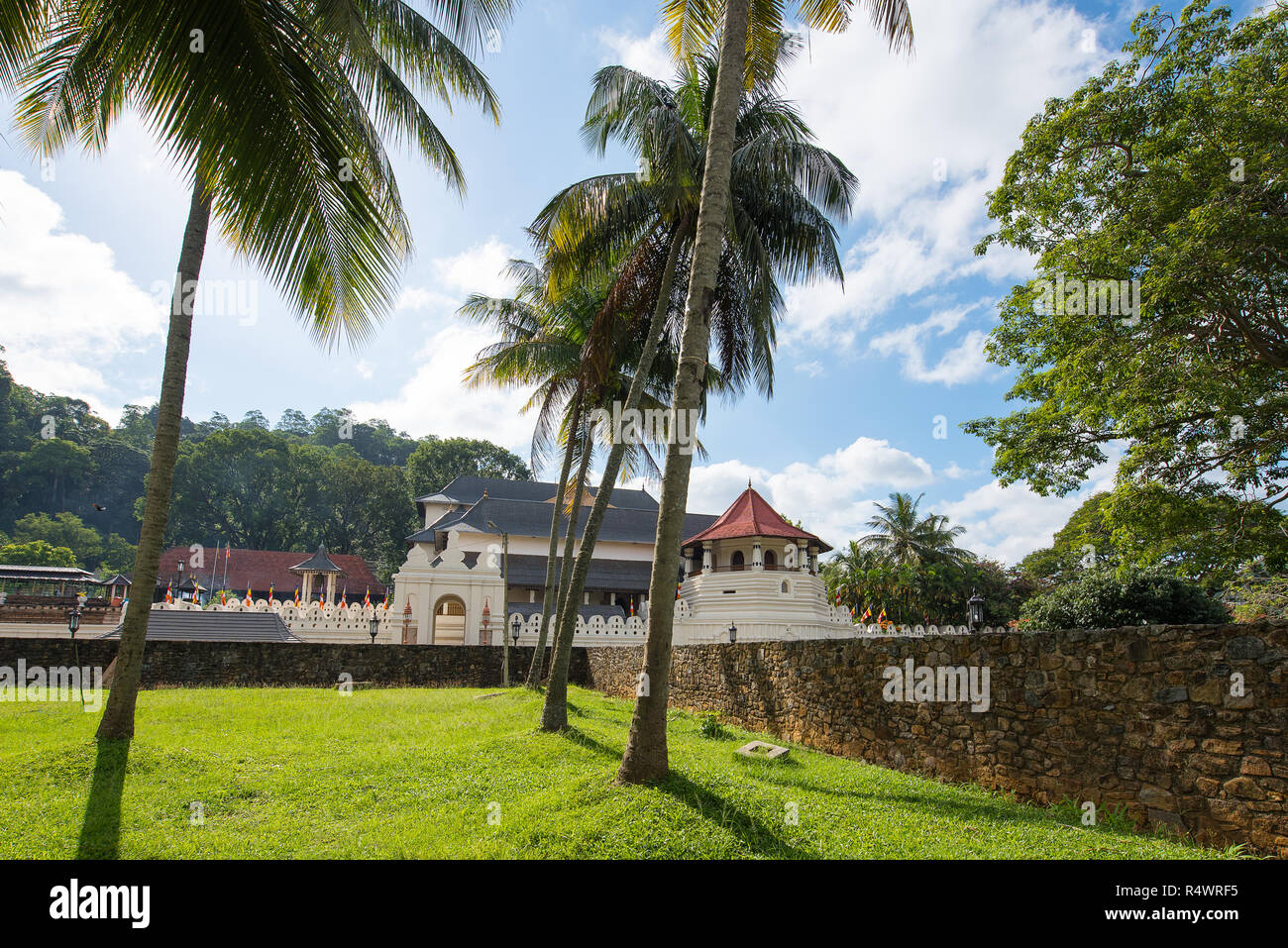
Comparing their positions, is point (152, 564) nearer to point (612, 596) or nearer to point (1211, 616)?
point (1211, 616)

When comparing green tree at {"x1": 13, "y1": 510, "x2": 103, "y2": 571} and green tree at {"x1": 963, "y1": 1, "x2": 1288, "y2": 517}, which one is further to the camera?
green tree at {"x1": 13, "y1": 510, "x2": 103, "y2": 571}

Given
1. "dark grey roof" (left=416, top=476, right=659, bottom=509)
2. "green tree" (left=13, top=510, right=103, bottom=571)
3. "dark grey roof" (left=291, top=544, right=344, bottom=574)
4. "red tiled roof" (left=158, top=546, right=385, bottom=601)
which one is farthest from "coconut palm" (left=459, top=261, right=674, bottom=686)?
"green tree" (left=13, top=510, right=103, bottom=571)

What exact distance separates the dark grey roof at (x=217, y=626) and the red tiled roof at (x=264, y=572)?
25937mm

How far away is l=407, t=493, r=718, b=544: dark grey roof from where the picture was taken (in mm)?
37906

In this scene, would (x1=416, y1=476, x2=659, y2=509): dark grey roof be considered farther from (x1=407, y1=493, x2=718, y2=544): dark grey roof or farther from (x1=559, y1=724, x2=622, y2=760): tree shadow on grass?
(x1=559, y1=724, x2=622, y2=760): tree shadow on grass

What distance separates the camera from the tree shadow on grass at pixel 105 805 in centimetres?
490

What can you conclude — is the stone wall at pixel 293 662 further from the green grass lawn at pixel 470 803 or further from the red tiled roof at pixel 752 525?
the red tiled roof at pixel 752 525

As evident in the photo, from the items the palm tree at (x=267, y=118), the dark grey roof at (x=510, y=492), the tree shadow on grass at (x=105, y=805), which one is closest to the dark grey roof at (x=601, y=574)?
the dark grey roof at (x=510, y=492)

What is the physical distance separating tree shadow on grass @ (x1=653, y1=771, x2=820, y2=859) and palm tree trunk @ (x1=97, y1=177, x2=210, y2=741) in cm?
630

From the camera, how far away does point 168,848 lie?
4957 millimetres

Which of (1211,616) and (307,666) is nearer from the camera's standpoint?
(1211,616)
